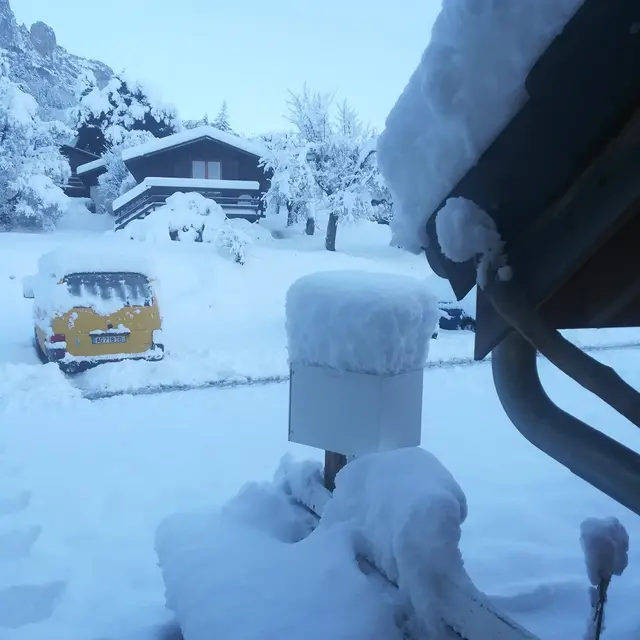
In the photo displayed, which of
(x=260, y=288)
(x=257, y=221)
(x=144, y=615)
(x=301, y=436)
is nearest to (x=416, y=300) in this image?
(x=301, y=436)

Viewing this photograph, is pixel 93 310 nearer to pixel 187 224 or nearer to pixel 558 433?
pixel 558 433

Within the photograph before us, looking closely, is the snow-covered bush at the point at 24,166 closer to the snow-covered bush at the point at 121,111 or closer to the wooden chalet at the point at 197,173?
the wooden chalet at the point at 197,173

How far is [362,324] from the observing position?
8.51ft

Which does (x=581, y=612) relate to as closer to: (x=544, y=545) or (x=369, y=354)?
(x=544, y=545)

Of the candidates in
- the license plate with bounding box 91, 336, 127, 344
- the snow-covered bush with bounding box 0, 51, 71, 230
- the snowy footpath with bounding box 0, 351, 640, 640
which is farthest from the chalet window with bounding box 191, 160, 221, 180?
the snowy footpath with bounding box 0, 351, 640, 640

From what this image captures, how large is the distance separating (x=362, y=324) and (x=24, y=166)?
22.3m

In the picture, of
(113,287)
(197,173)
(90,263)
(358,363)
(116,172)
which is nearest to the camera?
(358,363)

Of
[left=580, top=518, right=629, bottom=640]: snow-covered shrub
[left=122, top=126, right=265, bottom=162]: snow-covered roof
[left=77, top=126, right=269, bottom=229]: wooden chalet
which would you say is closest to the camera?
[left=580, top=518, right=629, bottom=640]: snow-covered shrub

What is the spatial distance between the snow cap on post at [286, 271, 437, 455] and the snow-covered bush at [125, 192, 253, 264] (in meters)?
15.2

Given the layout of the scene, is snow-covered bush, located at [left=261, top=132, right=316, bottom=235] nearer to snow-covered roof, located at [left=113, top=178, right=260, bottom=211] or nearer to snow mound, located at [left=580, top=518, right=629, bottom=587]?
snow-covered roof, located at [left=113, top=178, right=260, bottom=211]

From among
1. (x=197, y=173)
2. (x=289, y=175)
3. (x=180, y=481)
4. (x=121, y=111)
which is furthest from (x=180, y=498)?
(x=121, y=111)

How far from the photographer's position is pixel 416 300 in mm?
2742

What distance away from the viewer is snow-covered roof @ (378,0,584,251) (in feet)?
3.32

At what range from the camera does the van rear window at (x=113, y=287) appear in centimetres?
770
